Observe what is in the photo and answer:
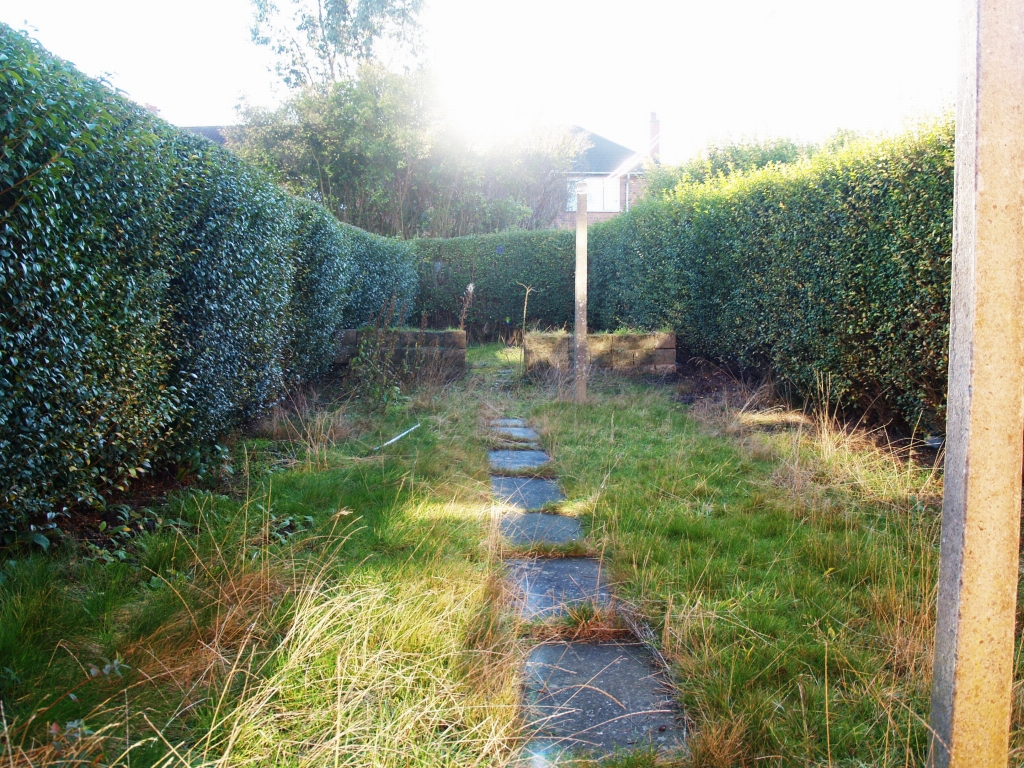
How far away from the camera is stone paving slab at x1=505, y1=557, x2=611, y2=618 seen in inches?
95.7

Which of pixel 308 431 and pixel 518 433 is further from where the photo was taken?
pixel 518 433

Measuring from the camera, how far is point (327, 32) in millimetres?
24328

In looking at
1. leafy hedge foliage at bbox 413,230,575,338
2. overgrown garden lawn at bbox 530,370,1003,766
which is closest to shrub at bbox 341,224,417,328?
leafy hedge foliage at bbox 413,230,575,338

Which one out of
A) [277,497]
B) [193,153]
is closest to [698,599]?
[277,497]

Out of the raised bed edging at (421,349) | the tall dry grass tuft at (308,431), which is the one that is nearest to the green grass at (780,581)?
the tall dry grass tuft at (308,431)

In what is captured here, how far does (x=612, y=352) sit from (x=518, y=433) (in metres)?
3.21

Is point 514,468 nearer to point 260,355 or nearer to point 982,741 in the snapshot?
point 260,355

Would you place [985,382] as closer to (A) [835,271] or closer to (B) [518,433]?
(A) [835,271]

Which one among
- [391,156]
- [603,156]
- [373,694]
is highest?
[603,156]

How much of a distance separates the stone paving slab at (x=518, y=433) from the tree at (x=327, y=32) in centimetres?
2208

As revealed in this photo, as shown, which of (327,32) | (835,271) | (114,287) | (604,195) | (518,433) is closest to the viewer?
(114,287)

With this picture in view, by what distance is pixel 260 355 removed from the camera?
15.4ft

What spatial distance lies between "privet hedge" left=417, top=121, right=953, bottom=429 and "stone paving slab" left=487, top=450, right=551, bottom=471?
7.70ft

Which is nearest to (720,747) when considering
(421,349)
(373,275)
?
(421,349)
